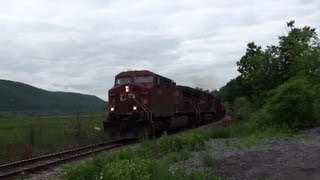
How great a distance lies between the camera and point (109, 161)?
37.9 ft

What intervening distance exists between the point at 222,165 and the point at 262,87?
3223cm

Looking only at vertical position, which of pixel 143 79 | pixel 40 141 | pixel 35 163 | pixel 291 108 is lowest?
pixel 35 163

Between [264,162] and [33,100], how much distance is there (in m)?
148

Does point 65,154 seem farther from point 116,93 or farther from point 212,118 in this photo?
point 212,118

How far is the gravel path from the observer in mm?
11070

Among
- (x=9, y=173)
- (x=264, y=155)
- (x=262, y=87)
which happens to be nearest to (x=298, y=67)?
(x=262, y=87)

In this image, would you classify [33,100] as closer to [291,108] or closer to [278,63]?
[278,63]

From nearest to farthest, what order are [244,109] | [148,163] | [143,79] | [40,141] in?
[148,163]
[40,141]
[143,79]
[244,109]

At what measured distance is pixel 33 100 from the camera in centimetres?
15525

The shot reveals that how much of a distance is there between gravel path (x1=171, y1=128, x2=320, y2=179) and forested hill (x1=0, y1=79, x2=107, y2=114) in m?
111

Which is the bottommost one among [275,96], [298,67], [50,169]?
[50,169]

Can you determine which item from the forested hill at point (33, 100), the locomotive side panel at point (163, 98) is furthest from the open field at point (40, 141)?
the forested hill at point (33, 100)

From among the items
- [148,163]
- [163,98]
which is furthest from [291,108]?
[148,163]

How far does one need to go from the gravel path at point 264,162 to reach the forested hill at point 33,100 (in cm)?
11074
